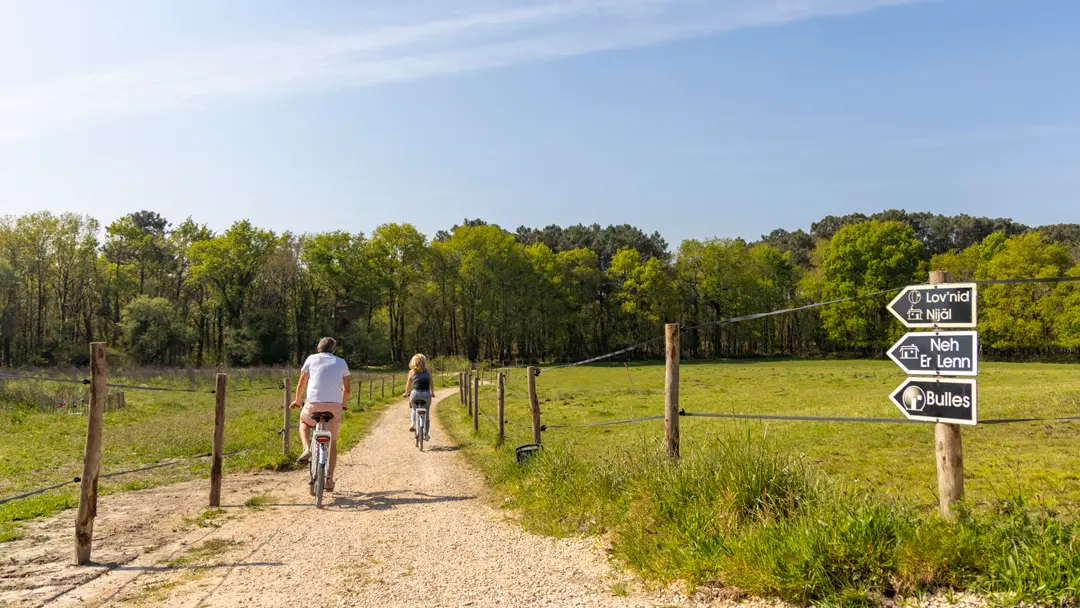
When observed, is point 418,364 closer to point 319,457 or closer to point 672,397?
point 319,457

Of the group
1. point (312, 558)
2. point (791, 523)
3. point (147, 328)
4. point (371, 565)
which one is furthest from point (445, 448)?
point (147, 328)

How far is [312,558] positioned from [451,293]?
66.9 metres

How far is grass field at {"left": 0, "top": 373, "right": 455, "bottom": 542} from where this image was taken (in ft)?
32.4

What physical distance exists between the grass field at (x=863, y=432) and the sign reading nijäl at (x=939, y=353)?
135 centimetres

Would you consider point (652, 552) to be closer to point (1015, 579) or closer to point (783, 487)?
point (783, 487)

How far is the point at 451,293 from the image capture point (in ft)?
238

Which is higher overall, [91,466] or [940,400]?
[940,400]

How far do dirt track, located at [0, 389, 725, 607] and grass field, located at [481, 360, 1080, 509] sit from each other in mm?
2068

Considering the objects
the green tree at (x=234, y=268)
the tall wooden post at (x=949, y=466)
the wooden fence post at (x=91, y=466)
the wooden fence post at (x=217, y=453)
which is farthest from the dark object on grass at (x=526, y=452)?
the green tree at (x=234, y=268)

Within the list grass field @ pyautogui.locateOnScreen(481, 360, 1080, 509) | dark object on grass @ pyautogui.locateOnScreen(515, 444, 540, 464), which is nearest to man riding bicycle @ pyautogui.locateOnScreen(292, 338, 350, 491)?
dark object on grass @ pyautogui.locateOnScreen(515, 444, 540, 464)

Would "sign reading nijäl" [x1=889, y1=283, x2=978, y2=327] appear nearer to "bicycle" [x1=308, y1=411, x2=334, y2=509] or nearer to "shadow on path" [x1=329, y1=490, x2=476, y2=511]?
"shadow on path" [x1=329, y1=490, x2=476, y2=511]

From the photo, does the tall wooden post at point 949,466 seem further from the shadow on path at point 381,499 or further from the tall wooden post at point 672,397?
the shadow on path at point 381,499

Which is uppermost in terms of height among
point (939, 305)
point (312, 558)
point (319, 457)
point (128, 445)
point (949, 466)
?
point (939, 305)

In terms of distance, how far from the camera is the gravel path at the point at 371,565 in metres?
5.00
